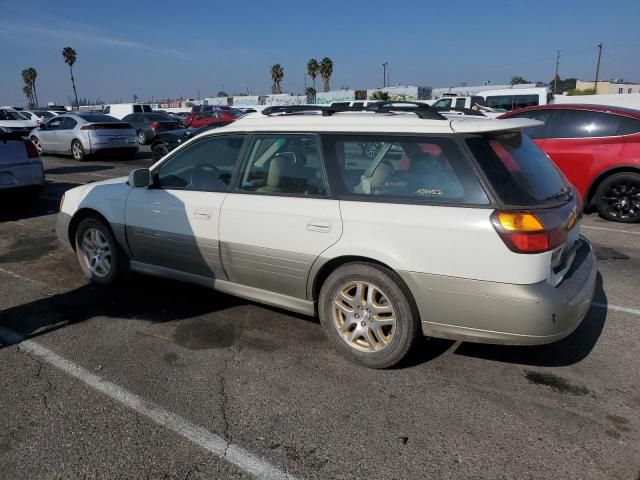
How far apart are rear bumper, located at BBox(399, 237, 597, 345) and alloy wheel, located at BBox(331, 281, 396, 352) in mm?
245

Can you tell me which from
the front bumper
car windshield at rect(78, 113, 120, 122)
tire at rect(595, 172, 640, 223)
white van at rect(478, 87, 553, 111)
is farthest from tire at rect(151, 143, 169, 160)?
white van at rect(478, 87, 553, 111)

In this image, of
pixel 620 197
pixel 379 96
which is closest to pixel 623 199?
pixel 620 197

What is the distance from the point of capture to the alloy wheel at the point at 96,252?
4.94m

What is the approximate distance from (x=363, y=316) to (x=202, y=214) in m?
1.56

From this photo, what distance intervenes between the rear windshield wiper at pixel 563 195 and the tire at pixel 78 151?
16.1 m

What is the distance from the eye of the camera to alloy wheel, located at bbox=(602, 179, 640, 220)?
7570mm

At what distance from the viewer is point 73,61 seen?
72125 mm

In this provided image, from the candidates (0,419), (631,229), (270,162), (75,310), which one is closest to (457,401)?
(270,162)

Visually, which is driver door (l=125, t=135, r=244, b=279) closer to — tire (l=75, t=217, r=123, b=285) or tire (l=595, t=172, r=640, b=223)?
tire (l=75, t=217, r=123, b=285)

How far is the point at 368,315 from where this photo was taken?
3.37 metres

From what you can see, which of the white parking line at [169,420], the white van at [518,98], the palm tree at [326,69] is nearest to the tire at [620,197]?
the white parking line at [169,420]

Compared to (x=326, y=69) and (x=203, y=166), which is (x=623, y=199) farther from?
(x=326, y=69)

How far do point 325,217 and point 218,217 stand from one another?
0.98 metres

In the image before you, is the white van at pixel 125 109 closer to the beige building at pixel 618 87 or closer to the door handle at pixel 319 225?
the door handle at pixel 319 225
